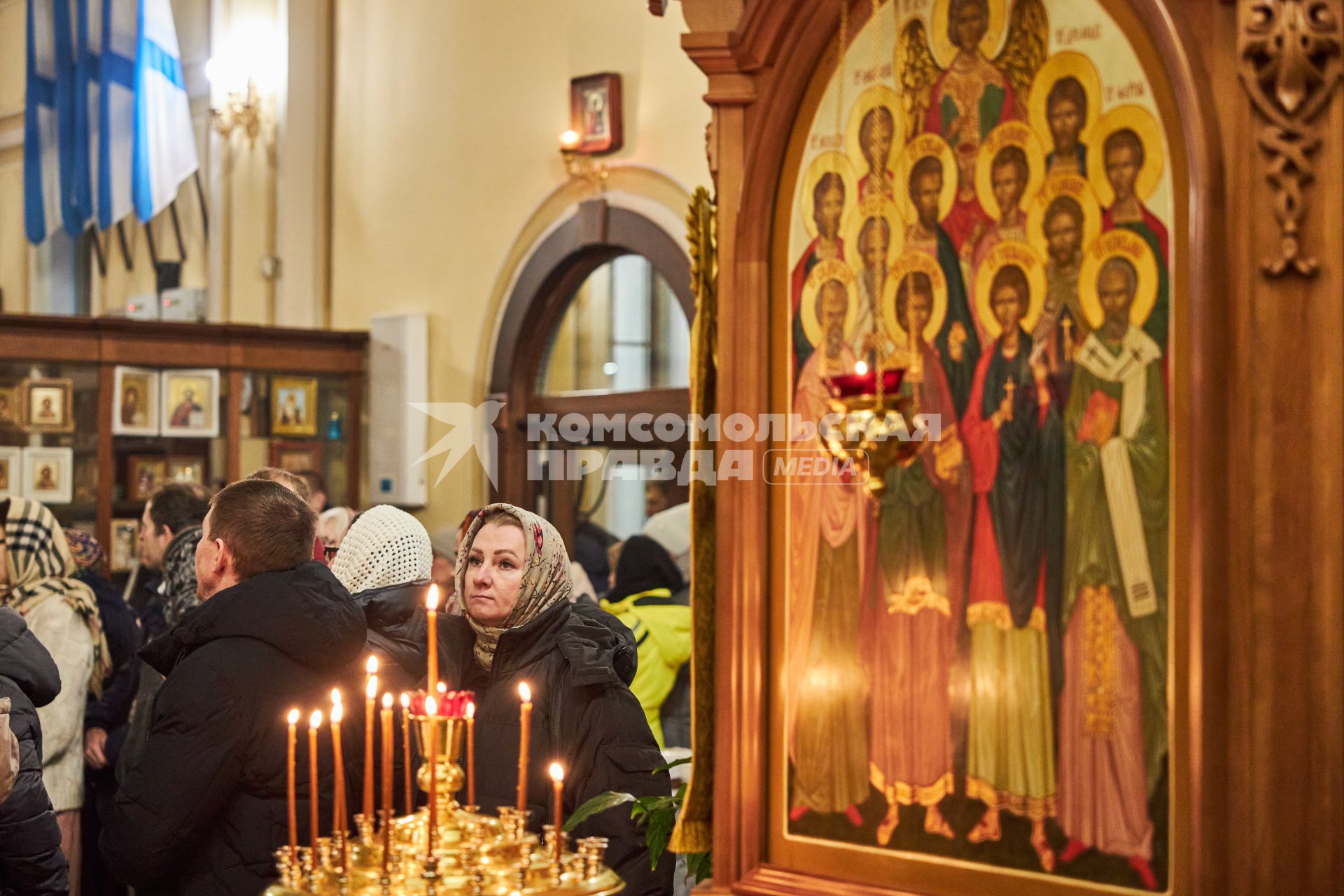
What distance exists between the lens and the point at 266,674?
2.92m

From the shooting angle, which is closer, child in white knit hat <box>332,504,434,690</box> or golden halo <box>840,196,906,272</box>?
golden halo <box>840,196,906,272</box>

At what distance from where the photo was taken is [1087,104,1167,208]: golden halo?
2.12m

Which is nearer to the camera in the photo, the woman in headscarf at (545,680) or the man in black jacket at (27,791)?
the woman in headscarf at (545,680)

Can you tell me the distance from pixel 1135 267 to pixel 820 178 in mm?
581

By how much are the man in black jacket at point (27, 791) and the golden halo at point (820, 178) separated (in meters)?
2.03

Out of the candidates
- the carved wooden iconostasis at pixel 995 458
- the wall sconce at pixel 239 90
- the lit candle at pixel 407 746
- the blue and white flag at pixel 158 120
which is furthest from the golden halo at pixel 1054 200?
the blue and white flag at pixel 158 120

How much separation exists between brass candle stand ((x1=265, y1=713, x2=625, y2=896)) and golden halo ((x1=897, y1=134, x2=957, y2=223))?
3.45ft

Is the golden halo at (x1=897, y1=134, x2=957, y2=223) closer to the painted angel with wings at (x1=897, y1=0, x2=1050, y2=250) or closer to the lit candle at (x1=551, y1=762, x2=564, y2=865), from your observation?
the painted angel with wings at (x1=897, y1=0, x2=1050, y2=250)

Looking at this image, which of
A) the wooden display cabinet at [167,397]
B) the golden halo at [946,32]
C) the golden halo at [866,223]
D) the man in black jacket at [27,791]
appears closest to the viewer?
the golden halo at [946,32]

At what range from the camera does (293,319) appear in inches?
399

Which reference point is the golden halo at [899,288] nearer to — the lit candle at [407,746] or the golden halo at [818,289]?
the golden halo at [818,289]

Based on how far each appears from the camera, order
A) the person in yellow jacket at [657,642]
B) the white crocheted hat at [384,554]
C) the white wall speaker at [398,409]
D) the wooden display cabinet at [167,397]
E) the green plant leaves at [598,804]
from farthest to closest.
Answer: the white wall speaker at [398,409] → the wooden display cabinet at [167,397] → the person in yellow jacket at [657,642] → the white crocheted hat at [384,554] → the green plant leaves at [598,804]

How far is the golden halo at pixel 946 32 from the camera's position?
2.29m

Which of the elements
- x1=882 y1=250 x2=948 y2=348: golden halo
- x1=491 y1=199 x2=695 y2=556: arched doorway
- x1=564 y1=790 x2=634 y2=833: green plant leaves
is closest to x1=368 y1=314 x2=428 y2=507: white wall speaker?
x1=491 y1=199 x2=695 y2=556: arched doorway
